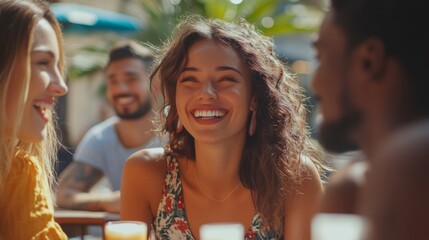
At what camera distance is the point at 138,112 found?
189 inches

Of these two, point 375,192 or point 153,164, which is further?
point 153,164

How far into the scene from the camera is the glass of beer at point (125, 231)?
2.03 meters

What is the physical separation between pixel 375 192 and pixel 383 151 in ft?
0.20

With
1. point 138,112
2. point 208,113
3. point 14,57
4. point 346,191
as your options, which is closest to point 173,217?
point 208,113

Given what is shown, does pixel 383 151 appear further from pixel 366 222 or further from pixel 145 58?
pixel 145 58

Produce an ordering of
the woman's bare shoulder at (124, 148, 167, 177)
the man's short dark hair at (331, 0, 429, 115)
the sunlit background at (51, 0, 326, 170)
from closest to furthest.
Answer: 1. the man's short dark hair at (331, 0, 429, 115)
2. the woman's bare shoulder at (124, 148, 167, 177)
3. the sunlit background at (51, 0, 326, 170)

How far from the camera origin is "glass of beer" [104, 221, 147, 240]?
80.0 inches

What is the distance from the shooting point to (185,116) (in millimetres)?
2584

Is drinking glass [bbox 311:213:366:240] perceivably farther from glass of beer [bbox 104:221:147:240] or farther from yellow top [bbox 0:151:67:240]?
yellow top [bbox 0:151:67:240]

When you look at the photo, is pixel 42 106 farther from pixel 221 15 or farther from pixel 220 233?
pixel 221 15

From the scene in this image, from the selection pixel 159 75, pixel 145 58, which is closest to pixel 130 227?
pixel 159 75

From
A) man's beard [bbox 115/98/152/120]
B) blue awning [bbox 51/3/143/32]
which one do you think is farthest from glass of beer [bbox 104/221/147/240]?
blue awning [bbox 51/3/143/32]

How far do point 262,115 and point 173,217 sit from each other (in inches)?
20.8

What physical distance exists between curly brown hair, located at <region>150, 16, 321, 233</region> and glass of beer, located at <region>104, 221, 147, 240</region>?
670mm
